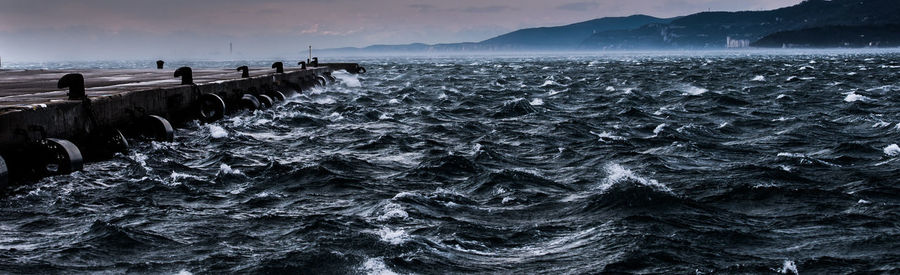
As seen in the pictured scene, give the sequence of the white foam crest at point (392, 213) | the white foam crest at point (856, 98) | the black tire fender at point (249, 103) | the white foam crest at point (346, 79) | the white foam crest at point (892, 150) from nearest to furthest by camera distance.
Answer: the white foam crest at point (392, 213), the white foam crest at point (892, 150), the black tire fender at point (249, 103), the white foam crest at point (856, 98), the white foam crest at point (346, 79)

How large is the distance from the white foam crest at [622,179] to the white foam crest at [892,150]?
6012mm

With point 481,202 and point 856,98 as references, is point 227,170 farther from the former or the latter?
point 856,98

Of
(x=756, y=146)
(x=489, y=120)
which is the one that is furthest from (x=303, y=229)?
(x=489, y=120)

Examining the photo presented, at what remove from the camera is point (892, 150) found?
17.6 m

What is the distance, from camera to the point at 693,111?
29.4 metres

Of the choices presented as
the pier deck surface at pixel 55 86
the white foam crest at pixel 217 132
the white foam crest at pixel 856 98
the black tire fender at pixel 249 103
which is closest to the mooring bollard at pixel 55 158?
the pier deck surface at pixel 55 86

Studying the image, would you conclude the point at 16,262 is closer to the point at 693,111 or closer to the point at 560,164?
the point at 560,164

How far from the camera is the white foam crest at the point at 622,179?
44.8ft

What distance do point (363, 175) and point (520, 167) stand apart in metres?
3.18

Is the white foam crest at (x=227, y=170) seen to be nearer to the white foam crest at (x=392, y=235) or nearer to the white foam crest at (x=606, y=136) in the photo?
the white foam crest at (x=392, y=235)

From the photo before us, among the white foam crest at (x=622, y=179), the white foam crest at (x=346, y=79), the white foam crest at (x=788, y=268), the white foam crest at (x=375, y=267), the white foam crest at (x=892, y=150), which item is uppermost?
the white foam crest at (x=346, y=79)

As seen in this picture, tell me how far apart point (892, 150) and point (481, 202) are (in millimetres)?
10217

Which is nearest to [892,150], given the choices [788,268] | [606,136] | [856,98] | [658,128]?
[658,128]

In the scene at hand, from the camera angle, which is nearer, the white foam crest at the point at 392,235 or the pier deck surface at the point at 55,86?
the white foam crest at the point at 392,235
